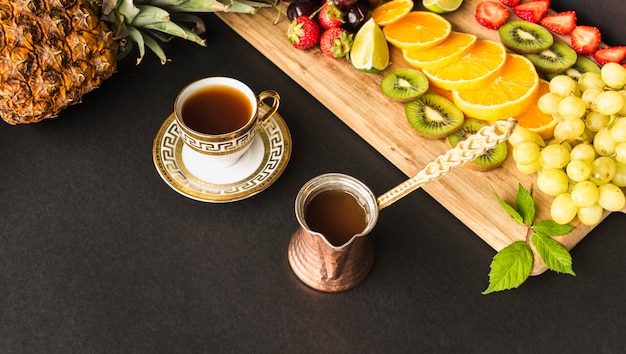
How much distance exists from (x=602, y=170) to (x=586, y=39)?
1.58ft

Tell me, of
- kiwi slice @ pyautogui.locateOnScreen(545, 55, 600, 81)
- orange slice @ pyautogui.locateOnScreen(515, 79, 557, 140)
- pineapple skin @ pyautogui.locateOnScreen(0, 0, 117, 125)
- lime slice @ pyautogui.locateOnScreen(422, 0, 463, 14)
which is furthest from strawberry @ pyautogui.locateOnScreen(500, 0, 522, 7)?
pineapple skin @ pyautogui.locateOnScreen(0, 0, 117, 125)

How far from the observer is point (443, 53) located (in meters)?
1.50

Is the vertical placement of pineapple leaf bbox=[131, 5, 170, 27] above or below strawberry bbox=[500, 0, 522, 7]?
above

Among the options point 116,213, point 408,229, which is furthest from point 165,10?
point 408,229

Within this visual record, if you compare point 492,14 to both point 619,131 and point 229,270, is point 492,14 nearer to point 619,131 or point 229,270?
point 619,131

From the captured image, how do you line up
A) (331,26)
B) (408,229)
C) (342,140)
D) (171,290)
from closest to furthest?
(171,290) → (408,229) → (342,140) → (331,26)

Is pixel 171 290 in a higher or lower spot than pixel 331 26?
lower

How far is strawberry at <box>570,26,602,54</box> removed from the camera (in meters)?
1.54

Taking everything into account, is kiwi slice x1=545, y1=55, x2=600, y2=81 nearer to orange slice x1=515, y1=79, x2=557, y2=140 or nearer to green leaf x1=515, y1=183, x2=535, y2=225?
orange slice x1=515, y1=79, x2=557, y2=140

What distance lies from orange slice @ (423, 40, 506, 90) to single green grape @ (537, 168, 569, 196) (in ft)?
0.96

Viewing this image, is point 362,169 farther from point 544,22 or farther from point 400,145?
point 544,22

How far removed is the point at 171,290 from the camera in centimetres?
122

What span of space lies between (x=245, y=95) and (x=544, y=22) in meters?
0.91

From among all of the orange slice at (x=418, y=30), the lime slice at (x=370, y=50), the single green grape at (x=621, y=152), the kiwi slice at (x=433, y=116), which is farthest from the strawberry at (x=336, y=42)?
the single green grape at (x=621, y=152)
